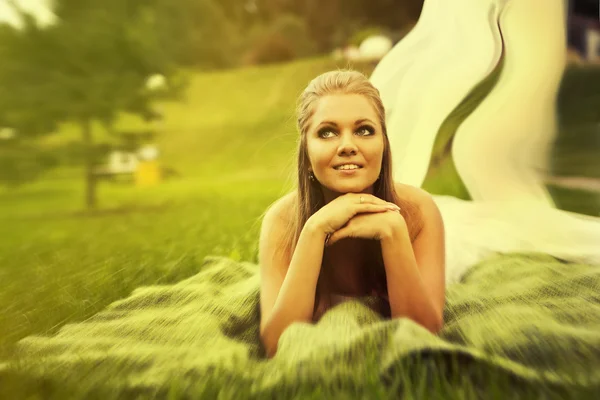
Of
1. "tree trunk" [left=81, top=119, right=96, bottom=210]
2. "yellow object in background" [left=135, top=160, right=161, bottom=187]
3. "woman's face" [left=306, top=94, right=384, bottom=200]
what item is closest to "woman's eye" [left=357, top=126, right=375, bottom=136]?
"woman's face" [left=306, top=94, right=384, bottom=200]

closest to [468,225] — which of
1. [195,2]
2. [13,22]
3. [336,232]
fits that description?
[336,232]

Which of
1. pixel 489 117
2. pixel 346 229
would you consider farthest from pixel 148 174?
pixel 489 117

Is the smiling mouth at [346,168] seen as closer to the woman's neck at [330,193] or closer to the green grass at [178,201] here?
the woman's neck at [330,193]

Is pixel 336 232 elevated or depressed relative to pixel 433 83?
depressed

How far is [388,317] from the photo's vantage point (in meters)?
1.13

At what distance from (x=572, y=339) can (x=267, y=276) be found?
0.65 metres

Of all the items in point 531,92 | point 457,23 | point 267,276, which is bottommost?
point 267,276

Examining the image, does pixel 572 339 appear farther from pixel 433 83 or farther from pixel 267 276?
pixel 433 83

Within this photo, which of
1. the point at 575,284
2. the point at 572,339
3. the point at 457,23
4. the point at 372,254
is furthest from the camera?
the point at 457,23

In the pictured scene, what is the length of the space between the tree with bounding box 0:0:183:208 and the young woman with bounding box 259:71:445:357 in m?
0.54

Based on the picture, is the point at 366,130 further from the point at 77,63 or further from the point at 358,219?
the point at 77,63

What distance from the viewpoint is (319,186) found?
1173mm

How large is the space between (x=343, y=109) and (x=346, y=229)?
0.26 m

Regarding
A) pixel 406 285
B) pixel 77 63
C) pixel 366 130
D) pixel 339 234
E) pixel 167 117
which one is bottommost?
pixel 406 285
